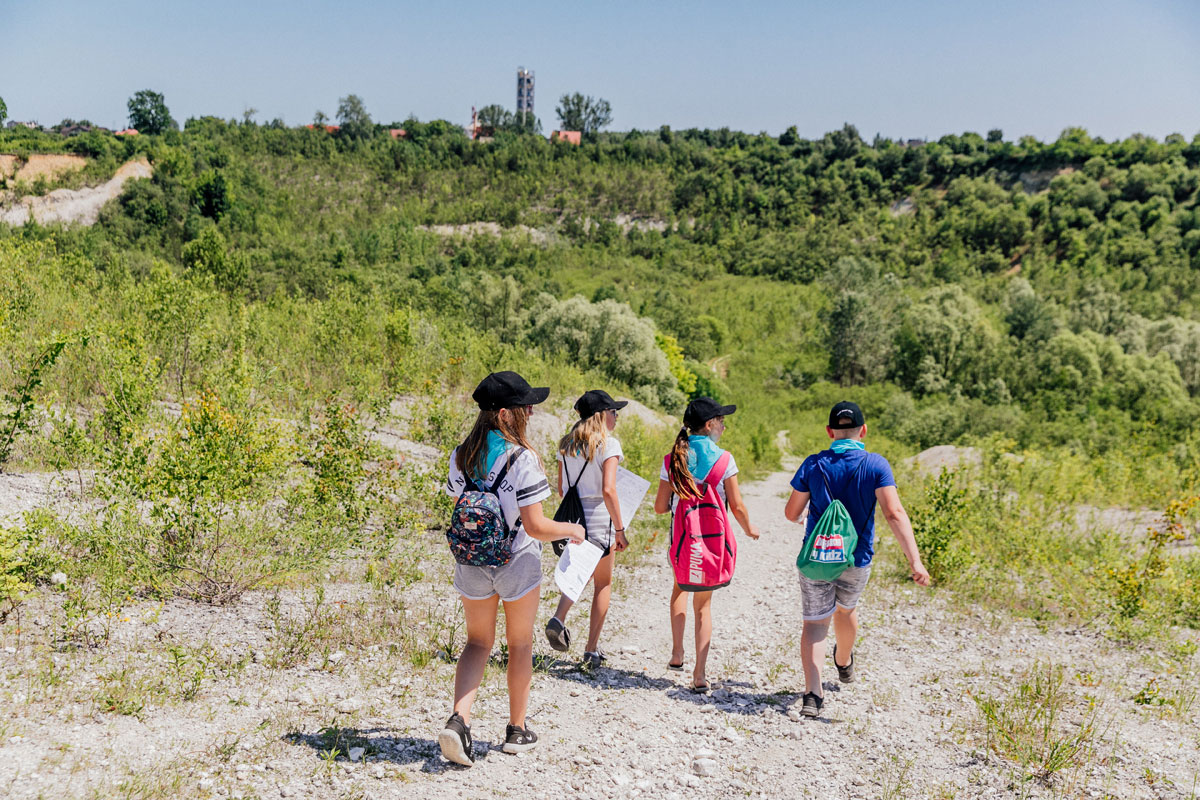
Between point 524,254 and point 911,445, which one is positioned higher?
point 524,254

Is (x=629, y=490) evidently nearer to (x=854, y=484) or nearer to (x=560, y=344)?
(x=854, y=484)

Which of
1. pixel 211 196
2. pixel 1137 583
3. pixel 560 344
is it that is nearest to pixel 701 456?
pixel 1137 583

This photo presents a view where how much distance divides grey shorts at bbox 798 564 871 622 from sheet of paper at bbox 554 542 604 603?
133 cm

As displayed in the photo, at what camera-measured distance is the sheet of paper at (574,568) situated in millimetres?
3998

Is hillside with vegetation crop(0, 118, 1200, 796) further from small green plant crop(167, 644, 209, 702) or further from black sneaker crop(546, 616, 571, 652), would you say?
black sneaker crop(546, 616, 571, 652)

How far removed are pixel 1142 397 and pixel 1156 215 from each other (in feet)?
119

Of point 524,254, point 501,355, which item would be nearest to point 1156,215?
point 524,254

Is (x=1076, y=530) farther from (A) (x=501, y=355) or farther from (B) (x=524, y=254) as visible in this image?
(B) (x=524, y=254)

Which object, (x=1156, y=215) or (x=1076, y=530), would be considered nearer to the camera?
(x=1076, y=530)

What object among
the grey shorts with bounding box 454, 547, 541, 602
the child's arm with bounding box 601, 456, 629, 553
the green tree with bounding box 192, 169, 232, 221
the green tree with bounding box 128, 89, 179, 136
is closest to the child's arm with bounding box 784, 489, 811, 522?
the child's arm with bounding box 601, 456, 629, 553

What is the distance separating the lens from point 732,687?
4992 mm

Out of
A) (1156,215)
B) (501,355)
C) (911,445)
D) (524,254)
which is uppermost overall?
(1156,215)

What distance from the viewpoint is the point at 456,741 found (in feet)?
11.1

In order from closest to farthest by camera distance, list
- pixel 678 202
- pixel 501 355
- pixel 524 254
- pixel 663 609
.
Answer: pixel 663 609 → pixel 501 355 → pixel 524 254 → pixel 678 202
